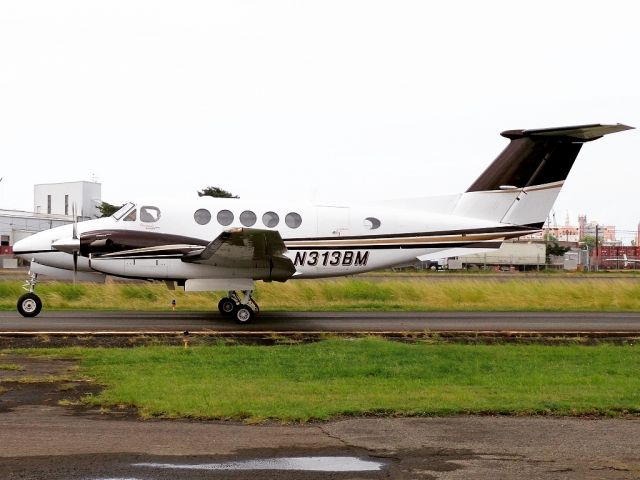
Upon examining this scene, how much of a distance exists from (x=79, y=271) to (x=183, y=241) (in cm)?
314

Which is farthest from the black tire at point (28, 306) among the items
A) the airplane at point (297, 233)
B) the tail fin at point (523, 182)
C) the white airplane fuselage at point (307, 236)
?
the tail fin at point (523, 182)

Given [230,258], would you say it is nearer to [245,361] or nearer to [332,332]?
[332,332]

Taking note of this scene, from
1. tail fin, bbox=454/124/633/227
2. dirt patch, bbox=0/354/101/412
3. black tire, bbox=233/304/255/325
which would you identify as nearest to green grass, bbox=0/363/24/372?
dirt patch, bbox=0/354/101/412

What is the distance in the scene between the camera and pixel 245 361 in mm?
14008

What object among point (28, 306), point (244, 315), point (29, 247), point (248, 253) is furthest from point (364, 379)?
point (29, 247)

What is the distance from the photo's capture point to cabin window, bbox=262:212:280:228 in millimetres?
21641

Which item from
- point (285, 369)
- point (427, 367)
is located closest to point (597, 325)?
point (427, 367)

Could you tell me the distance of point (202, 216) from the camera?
21.5m

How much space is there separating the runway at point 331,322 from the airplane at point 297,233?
102 centimetres

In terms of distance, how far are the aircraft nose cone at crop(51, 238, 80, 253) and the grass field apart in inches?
210

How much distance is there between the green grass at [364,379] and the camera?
31.5 ft

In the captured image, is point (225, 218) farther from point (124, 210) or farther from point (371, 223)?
point (371, 223)

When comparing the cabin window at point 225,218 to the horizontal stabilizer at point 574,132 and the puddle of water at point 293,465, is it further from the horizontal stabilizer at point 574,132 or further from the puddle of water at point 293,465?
the puddle of water at point 293,465

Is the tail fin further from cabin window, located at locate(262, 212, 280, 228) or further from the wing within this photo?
the wing
